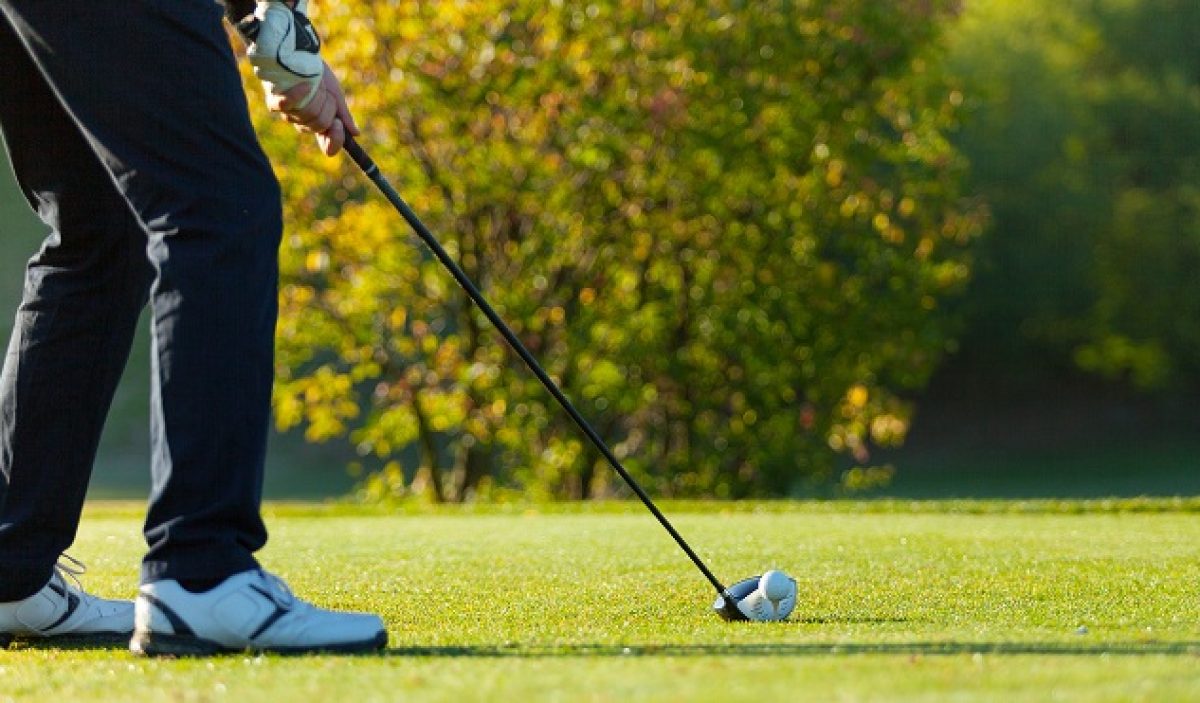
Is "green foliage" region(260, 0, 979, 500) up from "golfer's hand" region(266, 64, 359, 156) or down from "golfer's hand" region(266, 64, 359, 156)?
down

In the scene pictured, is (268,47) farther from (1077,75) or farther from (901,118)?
(1077,75)

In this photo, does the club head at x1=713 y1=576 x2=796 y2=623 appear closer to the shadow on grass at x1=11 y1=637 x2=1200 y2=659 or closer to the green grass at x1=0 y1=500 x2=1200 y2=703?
the green grass at x1=0 y1=500 x2=1200 y2=703

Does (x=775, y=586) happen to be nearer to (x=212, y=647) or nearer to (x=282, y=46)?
(x=212, y=647)

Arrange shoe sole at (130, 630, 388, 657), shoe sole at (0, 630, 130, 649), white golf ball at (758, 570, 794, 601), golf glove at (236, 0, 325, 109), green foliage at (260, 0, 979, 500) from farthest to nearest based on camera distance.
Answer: green foliage at (260, 0, 979, 500) → white golf ball at (758, 570, 794, 601) → shoe sole at (0, 630, 130, 649) → golf glove at (236, 0, 325, 109) → shoe sole at (130, 630, 388, 657)

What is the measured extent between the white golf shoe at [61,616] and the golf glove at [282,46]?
3.13 feet

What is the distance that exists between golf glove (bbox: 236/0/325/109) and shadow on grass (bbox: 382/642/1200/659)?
950 mm

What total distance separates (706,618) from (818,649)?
663 mm

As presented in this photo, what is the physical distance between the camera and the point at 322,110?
3094mm

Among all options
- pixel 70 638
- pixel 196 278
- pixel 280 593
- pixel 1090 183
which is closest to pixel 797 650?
pixel 280 593

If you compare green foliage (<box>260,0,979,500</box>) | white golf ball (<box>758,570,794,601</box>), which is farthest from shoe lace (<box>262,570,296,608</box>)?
green foliage (<box>260,0,979,500</box>)

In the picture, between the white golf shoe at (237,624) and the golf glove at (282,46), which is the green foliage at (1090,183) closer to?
the golf glove at (282,46)

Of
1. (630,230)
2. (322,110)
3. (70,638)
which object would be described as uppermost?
(322,110)

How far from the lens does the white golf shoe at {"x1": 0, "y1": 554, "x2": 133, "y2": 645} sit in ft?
10.4

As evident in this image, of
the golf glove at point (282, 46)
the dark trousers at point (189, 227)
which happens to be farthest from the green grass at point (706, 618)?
the golf glove at point (282, 46)
